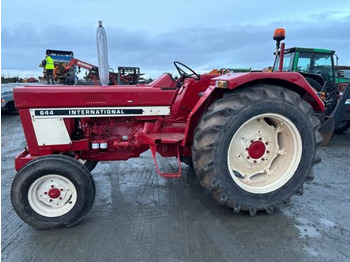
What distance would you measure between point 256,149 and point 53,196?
2.09m

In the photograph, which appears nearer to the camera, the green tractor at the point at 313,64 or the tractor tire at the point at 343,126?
the tractor tire at the point at 343,126

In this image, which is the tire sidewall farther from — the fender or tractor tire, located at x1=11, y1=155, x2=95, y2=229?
tractor tire, located at x1=11, y1=155, x2=95, y2=229

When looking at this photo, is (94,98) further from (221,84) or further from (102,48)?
(221,84)

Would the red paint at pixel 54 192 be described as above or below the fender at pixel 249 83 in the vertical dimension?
below

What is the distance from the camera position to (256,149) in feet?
9.84

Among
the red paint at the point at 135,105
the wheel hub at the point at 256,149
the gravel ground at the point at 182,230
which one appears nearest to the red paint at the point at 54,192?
the gravel ground at the point at 182,230

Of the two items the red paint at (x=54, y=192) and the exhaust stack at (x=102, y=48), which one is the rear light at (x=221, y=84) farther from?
the red paint at (x=54, y=192)

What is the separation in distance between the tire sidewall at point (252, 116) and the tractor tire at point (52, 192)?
1.30 meters

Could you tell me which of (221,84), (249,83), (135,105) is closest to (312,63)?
(249,83)

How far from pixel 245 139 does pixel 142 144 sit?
118cm

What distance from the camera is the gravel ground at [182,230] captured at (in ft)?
7.80

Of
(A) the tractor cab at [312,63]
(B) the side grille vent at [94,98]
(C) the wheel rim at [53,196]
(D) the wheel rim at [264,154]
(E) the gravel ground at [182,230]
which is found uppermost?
(A) the tractor cab at [312,63]

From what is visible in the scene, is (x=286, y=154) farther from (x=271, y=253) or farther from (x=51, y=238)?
(x=51, y=238)

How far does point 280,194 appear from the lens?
295cm
